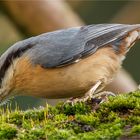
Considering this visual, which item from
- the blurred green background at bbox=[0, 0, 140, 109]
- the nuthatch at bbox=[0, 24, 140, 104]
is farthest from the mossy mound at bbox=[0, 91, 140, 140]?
the blurred green background at bbox=[0, 0, 140, 109]

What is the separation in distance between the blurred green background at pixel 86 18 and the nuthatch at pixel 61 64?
2.21 metres

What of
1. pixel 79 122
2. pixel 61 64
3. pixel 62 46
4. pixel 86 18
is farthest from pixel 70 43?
pixel 86 18

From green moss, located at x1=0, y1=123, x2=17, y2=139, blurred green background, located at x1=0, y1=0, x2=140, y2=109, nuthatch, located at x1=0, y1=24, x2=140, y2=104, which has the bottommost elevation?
green moss, located at x1=0, y1=123, x2=17, y2=139

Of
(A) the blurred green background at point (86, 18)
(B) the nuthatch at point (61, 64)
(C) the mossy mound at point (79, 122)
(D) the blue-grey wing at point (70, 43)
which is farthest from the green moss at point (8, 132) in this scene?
(A) the blurred green background at point (86, 18)

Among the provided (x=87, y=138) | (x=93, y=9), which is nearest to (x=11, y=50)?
(x=87, y=138)

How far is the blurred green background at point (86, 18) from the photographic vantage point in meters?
7.75

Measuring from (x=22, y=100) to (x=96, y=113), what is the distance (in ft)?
18.7

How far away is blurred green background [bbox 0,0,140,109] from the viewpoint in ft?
25.4

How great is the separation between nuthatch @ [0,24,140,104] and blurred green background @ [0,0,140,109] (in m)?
2.21

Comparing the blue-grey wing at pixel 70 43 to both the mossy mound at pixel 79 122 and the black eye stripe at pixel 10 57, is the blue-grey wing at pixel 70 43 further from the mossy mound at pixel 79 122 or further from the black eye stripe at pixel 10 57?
the mossy mound at pixel 79 122

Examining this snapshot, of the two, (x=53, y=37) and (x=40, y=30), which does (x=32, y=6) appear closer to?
(x=40, y=30)

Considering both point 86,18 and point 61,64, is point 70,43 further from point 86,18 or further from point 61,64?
point 86,18

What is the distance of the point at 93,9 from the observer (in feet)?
38.1

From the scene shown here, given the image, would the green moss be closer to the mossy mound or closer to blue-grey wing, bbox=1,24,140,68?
the mossy mound
